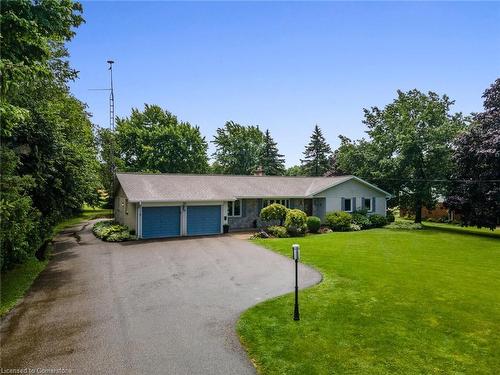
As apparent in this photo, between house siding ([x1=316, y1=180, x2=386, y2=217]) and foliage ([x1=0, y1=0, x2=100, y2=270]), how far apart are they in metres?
20.4

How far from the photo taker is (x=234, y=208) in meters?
27.4

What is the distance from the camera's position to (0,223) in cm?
959

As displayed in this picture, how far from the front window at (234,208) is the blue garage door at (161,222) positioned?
506 centimetres

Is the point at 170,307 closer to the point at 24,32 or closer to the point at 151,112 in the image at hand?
the point at 24,32

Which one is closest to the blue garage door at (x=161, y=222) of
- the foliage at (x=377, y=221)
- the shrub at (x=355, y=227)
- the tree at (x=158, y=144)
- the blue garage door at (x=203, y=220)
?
the blue garage door at (x=203, y=220)

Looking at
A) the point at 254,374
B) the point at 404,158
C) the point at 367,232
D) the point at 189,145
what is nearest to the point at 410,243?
the point at 367,232

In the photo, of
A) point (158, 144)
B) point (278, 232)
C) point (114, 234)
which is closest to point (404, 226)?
point (278, 232)

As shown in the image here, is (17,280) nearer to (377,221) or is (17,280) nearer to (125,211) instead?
(125,211)

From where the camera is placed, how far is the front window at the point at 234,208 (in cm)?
2723

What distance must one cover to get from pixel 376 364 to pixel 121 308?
7506 millimetres

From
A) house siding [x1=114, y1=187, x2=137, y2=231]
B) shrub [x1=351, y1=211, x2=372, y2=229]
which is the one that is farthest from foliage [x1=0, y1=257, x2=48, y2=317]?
shrub [x1=351, y1=211, x2=372, y2=229]

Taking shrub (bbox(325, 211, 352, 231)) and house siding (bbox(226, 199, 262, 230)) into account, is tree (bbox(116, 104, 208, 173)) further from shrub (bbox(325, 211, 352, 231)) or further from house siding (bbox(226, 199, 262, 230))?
shrub (bbox(325, 211, 352, 231))

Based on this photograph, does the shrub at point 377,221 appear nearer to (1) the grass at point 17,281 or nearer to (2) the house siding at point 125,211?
(2) the house siding at point 125,211

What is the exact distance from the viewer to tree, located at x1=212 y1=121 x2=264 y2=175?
6444 cm
